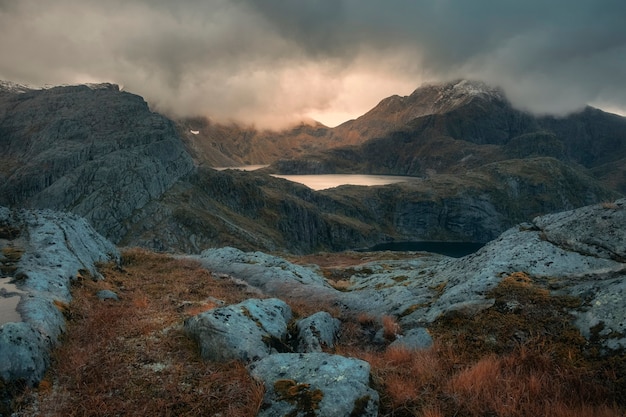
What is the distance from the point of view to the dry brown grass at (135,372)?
7555 mm

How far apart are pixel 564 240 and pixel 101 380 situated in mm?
16127

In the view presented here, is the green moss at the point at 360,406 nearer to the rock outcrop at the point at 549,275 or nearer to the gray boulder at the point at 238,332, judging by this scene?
the gray boulder at the point at 238,332

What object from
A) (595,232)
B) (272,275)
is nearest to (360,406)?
(595,232)

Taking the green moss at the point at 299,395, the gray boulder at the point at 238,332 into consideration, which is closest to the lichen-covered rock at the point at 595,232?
the green moss at the point at 299,395

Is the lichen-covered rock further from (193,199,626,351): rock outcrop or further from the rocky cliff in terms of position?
the rocky cliff

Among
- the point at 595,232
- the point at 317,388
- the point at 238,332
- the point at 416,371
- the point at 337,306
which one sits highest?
the point at 595,232

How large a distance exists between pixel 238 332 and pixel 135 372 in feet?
9.66

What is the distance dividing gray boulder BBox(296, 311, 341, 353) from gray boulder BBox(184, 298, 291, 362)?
665mm

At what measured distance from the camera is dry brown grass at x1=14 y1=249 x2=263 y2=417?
755 centimetres

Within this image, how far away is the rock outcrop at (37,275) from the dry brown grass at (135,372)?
0.55 metres

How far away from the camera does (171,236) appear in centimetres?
16325

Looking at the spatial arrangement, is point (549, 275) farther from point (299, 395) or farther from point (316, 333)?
point (299, 395)

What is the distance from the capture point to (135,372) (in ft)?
30.0

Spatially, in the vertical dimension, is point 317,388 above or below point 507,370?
below
